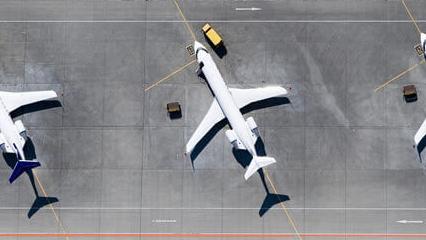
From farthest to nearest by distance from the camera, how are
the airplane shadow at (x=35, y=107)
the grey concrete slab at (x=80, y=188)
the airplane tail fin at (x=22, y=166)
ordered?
1. the airplane shadow at (x=35, y=107)
2. the grey concrete slab at (x=80, y=188)
3. the airplane tail fin at (x=22, y=166)

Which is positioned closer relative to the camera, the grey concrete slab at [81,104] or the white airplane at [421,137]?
the white airplane at [421,137]

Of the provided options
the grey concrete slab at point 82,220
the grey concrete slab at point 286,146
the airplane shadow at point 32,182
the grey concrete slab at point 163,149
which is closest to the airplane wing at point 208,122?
the grey concrete slab at point 163,149

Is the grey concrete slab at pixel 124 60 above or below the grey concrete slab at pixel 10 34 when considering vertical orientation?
below

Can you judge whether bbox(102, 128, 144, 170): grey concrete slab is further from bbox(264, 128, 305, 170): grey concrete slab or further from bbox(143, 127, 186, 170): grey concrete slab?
bbox(264, 128, 305, 170): grey concrete slab

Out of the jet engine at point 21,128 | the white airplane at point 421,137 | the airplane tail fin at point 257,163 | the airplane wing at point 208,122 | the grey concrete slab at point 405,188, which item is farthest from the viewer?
the grey concrete slab at point 405,188

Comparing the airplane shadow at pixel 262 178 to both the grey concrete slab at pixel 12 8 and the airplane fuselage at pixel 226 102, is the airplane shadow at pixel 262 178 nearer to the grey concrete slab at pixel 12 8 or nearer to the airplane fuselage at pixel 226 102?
the airplane fuselage at pixel 226 102

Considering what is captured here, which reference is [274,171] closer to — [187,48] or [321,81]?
[321,81]

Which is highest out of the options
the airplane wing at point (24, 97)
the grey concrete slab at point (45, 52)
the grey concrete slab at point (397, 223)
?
the grey concrete slab at point (45, 52)
